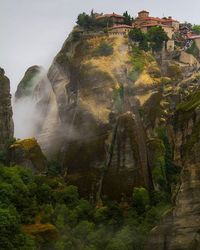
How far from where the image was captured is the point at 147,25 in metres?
109

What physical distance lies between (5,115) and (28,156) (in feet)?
19.8

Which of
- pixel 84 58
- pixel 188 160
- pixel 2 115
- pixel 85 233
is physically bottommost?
pixel 85 233

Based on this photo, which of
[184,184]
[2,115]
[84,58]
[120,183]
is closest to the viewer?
[184,184]

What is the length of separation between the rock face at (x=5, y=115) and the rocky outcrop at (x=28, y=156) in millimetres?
2424

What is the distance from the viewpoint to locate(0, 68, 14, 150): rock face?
93.2 metres

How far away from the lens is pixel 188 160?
60.8m

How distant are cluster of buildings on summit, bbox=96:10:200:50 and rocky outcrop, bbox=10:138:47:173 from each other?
794 inches

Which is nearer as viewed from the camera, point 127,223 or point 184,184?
point 184,184

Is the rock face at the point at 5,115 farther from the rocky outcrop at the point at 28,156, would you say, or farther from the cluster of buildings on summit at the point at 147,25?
the cluster of buildings on summit at the point at 147,25

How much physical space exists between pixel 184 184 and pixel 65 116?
3788 cm

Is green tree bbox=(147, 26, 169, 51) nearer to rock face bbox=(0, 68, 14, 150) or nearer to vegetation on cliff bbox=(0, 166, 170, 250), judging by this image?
rock face bbox=(0, 68, 14, 150)

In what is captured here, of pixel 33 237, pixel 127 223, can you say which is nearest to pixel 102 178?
pixel 127 223

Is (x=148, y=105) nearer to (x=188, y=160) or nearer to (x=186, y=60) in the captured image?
(x=186, y=60)

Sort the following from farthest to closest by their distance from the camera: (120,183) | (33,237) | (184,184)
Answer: (120,183) → (33,237) → (184,184)
